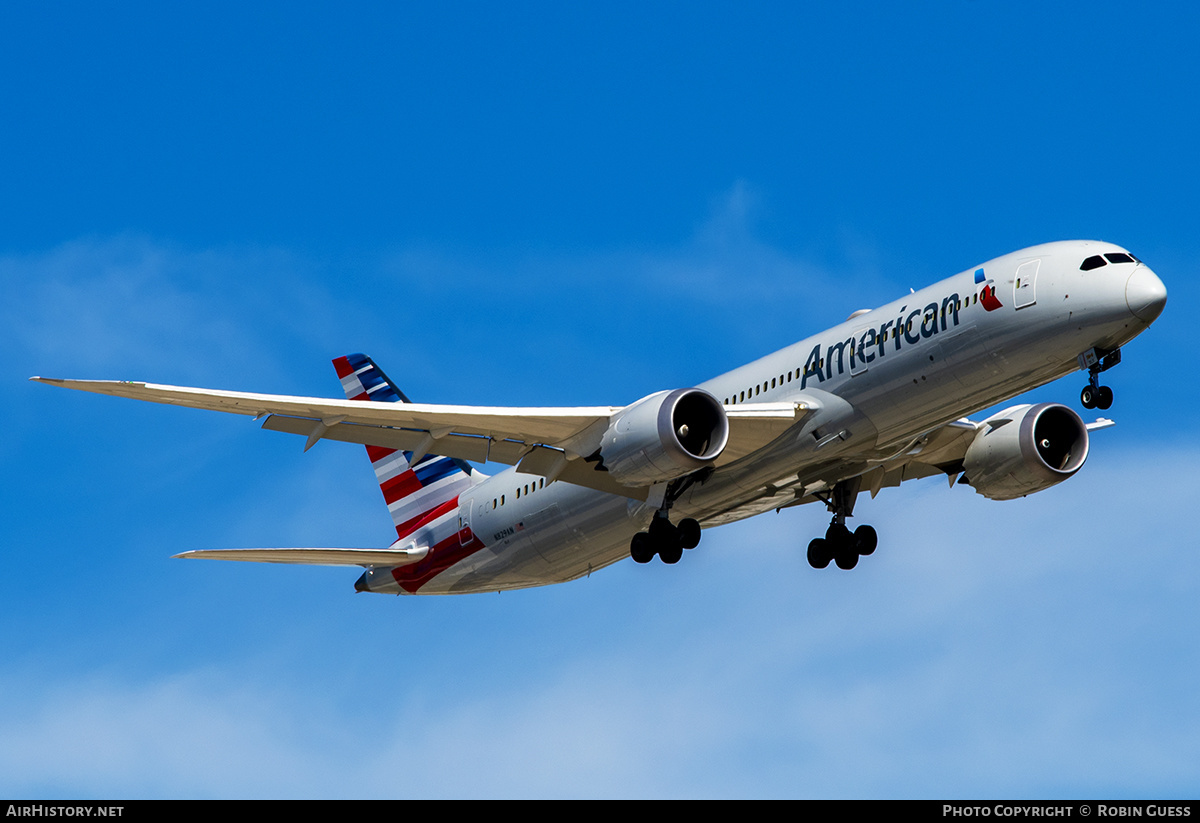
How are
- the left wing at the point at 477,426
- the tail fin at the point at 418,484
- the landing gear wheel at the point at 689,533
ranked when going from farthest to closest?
the tail fin at the point at 418,484 → the landing gear wheel at the point at 689,533 → the left wing at the point at 477,426

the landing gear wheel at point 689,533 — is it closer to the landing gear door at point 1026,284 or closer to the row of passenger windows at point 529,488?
the row of passenger windows at point 529,488

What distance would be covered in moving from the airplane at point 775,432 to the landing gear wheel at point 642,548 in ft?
0.11

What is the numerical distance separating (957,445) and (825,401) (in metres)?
6.94

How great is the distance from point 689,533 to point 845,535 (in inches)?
196

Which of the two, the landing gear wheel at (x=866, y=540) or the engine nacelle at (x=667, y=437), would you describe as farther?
the landing gear wheel at (x=866, y=540)

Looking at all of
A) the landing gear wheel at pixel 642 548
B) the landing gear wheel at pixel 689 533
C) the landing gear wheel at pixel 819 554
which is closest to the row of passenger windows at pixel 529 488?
the landing gear wheel at pixel 642 548

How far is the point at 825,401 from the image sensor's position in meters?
29.0

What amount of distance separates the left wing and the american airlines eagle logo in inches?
162

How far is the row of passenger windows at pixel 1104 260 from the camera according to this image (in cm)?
2656

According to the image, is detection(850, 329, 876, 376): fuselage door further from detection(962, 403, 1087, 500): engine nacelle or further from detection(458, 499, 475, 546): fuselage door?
detection(458, 499, 475, 546): fuselage door

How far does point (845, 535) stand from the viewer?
112ft
